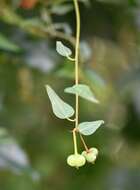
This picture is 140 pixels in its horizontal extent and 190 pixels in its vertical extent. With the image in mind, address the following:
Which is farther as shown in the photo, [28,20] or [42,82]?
[42,82]

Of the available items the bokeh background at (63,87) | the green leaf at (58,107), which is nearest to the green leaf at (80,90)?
the green leaf at (58,107)

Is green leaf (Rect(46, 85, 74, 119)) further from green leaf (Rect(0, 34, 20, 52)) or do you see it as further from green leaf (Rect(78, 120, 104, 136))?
green leaf (Rect(0, 34, 20, 52))

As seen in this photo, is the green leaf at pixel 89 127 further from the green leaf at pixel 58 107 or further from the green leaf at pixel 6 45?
the green leaf at pixel 6 45

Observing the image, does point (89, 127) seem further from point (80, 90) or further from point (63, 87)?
point (63, 87)

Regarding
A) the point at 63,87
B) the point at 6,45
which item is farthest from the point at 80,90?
the point at 63,87

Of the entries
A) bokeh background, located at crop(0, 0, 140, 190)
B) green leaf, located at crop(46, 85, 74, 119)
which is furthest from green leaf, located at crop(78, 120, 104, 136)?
bokeh background, located at crop(0, 0, 140, 190)

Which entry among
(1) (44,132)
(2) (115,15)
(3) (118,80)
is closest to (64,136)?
(1) (44,132)

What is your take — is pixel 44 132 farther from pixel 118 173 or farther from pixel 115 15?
pixel 115 15

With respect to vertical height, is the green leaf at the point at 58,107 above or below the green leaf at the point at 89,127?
above

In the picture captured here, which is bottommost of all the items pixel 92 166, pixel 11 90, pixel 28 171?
pixel 28 171
